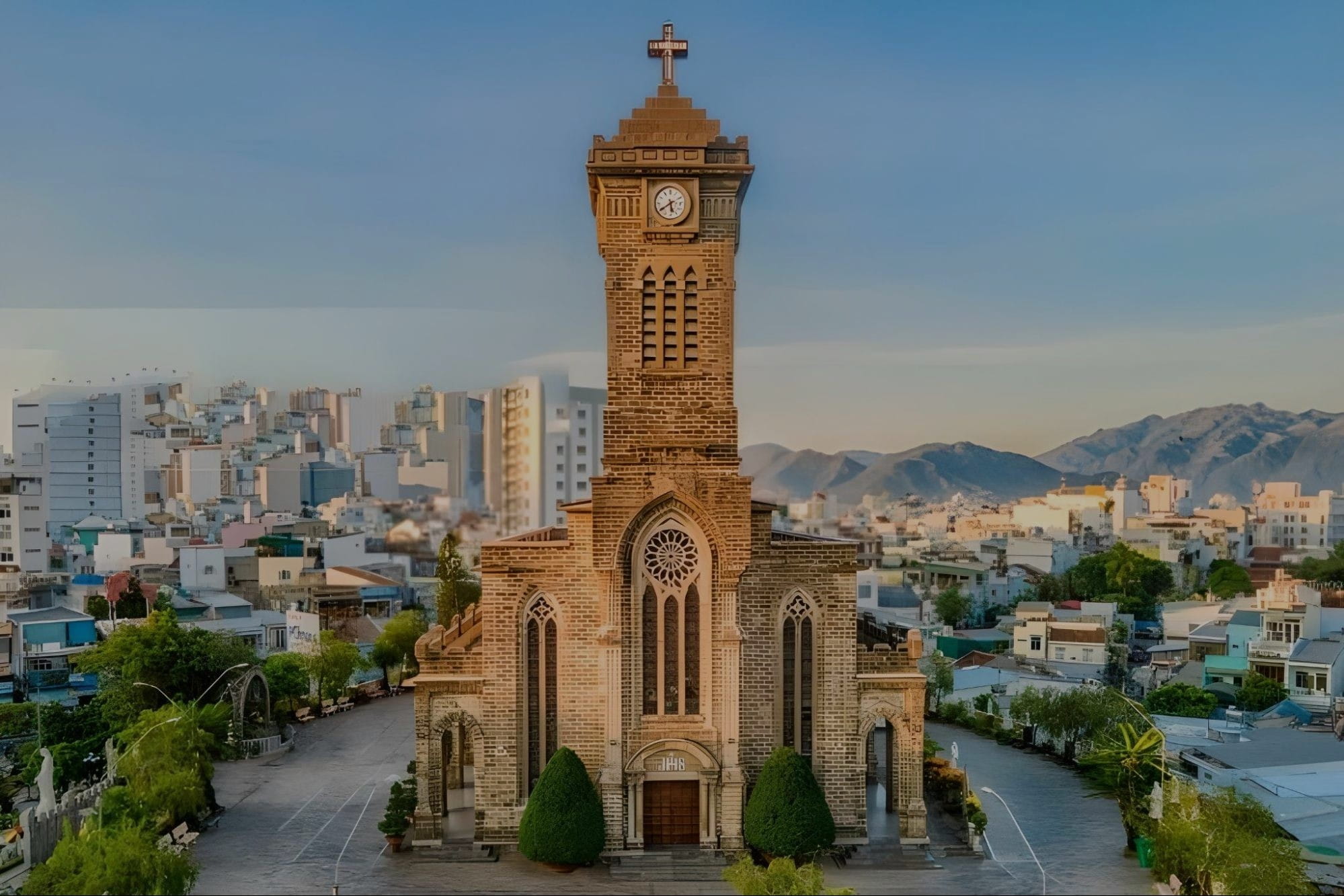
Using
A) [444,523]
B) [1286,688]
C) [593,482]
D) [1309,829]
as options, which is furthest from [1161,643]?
[444,523]

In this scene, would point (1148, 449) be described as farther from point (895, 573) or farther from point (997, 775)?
point (997, 775)

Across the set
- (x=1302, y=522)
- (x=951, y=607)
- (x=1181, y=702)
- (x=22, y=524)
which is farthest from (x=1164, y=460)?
(x=22, y=524)

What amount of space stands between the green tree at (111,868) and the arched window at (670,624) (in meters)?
11.2

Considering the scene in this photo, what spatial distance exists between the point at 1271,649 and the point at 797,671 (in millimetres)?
39025

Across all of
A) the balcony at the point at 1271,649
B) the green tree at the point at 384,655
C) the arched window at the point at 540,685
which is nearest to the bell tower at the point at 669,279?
the arched window at the point at 540,685

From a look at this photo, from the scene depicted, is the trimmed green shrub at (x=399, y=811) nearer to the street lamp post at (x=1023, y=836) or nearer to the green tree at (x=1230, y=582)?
the street lamp post at (x=1023, y=836)

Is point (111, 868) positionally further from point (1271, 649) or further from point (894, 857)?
point (1271, 649)

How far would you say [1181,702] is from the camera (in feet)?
164

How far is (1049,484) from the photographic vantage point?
179 m

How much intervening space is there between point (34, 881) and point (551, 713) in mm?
11609

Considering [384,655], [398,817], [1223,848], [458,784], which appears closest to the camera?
[1223,848]

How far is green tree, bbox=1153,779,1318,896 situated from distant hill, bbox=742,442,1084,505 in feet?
258

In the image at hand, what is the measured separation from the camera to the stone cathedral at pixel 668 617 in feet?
94.4

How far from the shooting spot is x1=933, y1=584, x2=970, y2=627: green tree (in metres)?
86.8
